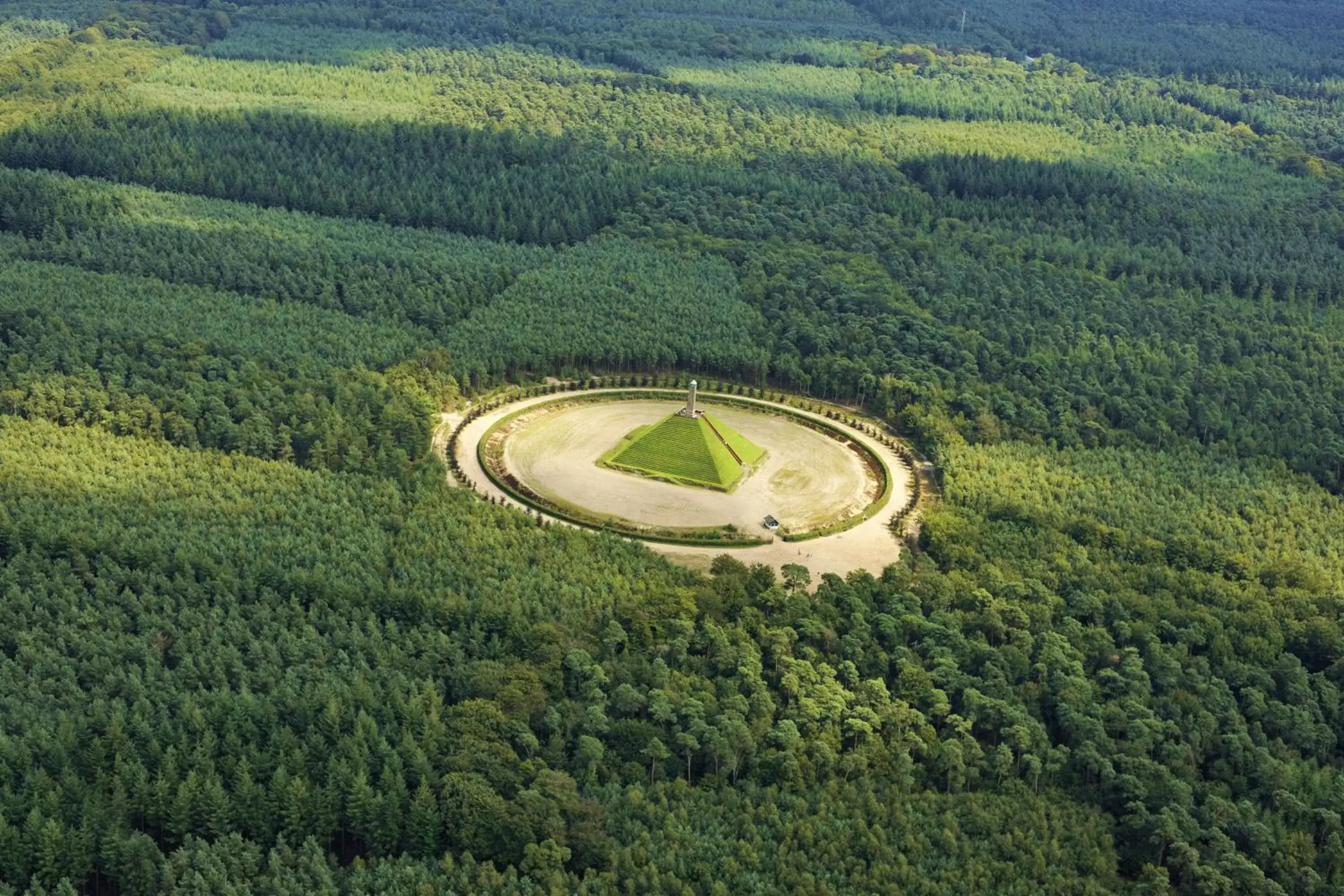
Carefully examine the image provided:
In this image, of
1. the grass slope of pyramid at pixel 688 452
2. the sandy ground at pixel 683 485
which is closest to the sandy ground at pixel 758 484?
the sandy ground at pixel 683 485

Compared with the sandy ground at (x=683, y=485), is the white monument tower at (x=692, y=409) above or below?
above

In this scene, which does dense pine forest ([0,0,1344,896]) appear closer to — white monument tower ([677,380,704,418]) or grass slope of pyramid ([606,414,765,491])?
white monument tower ([677,380,704,418])

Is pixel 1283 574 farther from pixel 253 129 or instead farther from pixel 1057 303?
pixel 253 129

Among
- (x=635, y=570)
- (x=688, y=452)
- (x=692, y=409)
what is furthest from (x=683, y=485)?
(x=635, y=570)

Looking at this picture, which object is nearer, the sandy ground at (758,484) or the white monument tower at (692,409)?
the sandy ground at (758,484)

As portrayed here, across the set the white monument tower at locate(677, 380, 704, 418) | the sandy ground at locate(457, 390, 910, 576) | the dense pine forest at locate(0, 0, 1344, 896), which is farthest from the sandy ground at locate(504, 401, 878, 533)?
the dense pine forest at locate(0, 0, 1344, 896)

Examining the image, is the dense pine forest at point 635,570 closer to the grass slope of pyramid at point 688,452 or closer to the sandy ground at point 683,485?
the sandy ground at point 683,485

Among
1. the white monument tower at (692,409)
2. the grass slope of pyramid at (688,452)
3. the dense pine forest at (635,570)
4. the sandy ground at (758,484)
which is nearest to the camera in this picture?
the dense pine forest at (635,570)
